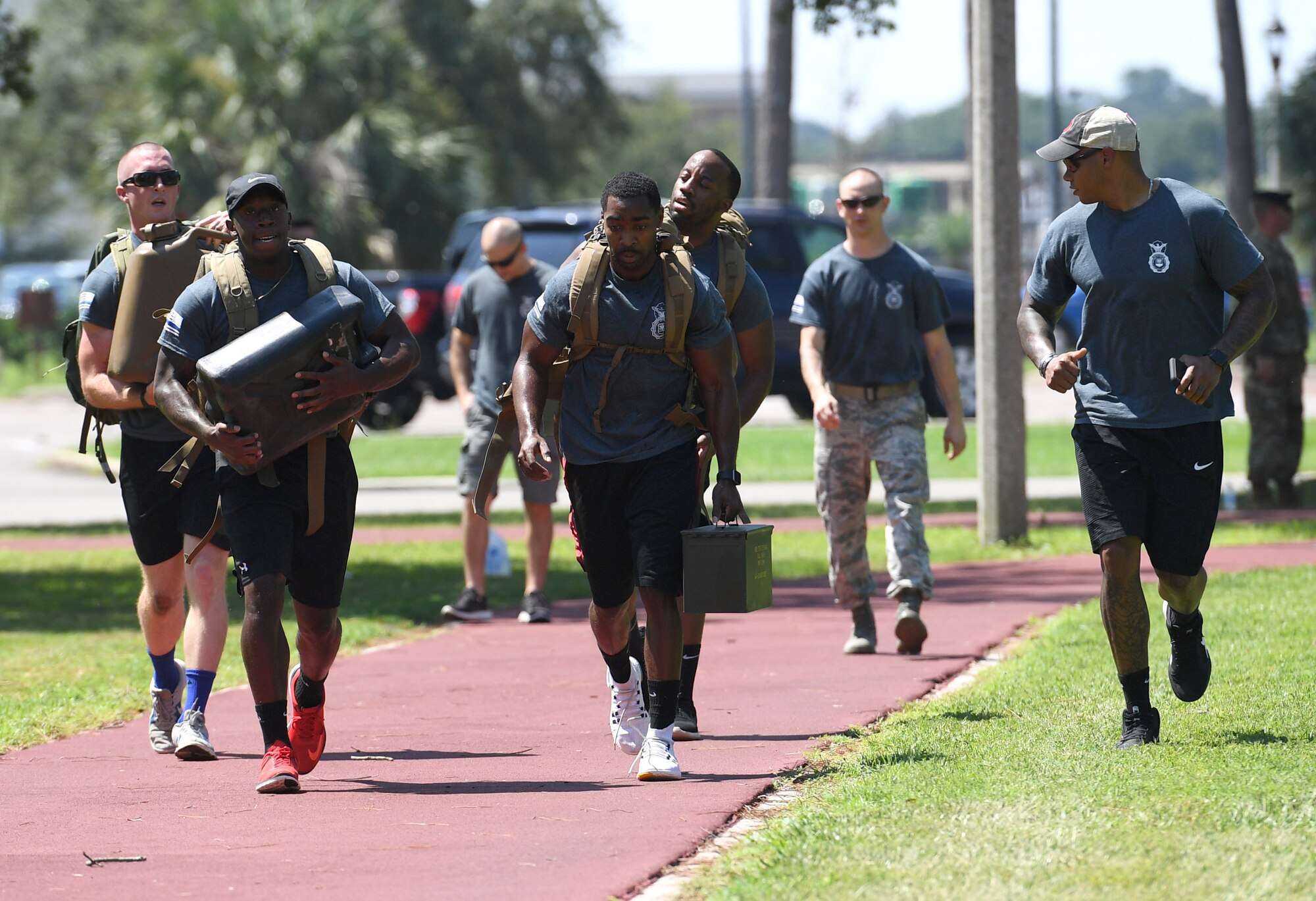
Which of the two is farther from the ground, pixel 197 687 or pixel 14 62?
pixel 14 62

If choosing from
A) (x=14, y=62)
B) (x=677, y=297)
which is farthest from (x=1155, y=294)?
(x=14, y=62)

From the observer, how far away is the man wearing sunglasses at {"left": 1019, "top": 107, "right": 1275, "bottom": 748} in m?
6.22

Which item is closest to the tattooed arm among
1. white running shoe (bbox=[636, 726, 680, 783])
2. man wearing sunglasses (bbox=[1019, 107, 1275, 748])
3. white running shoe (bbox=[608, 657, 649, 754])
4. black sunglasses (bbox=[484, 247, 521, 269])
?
man wearing sunglasses (bbox=[1019, 107, 1275, 748])

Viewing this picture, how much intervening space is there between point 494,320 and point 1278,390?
6.47m

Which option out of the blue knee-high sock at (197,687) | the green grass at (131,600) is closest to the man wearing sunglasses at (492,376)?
the green grass at (131,600)

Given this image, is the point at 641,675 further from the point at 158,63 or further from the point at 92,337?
the point at 158,63

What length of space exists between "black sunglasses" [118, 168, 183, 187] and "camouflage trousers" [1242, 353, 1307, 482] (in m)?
9.30

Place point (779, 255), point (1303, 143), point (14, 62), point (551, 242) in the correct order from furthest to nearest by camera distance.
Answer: point (1303, 143) < point (779, 255) < point (551, 242) < point (14, 62)

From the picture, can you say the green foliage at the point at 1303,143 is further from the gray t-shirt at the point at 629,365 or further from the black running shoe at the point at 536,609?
the gray t-shirt at the point at 629,365

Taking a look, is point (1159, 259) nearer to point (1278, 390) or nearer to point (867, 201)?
point (867, 201)

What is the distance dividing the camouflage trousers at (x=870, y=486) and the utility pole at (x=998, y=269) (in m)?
4.19

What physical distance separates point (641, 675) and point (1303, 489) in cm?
1057

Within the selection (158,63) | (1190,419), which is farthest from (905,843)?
(158,63)

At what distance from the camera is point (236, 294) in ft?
20.3
